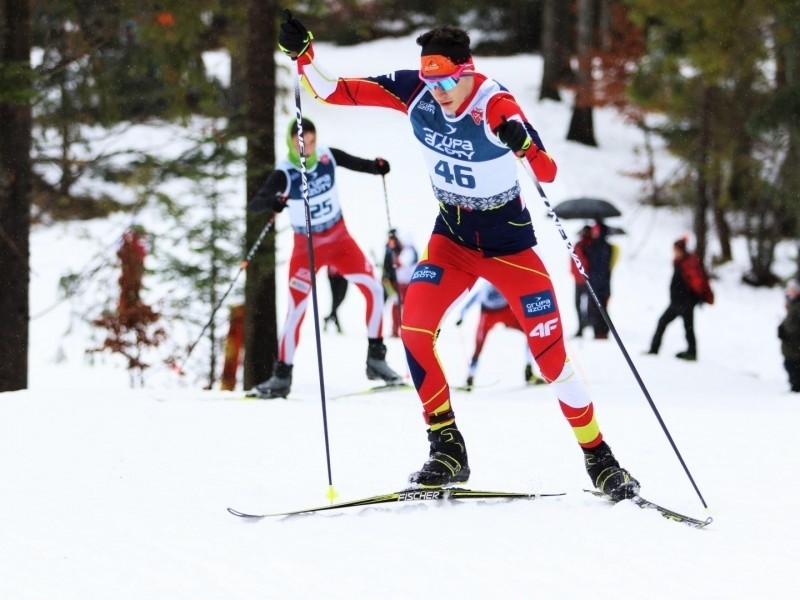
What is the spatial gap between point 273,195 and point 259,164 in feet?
6.38

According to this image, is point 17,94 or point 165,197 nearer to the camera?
point 17,94

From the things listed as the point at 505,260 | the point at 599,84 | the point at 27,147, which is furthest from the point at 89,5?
the point at 599,84

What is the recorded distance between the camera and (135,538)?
4109 millimetres

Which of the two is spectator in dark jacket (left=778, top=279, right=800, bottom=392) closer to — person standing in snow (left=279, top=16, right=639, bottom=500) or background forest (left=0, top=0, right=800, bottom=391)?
background forest (left=0, top=0, right=800, bottom=391)

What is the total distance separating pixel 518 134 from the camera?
13.9 feet

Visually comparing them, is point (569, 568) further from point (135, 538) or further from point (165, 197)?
point (165, 197)

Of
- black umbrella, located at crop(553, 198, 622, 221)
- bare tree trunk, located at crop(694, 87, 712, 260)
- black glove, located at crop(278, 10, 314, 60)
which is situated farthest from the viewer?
bare tree trunk, located at crop(694, 87, 712, 260)

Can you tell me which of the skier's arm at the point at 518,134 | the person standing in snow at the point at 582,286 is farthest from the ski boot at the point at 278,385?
the person standing in snow at the point at 582,286

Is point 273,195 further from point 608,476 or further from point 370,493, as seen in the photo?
point 608,476

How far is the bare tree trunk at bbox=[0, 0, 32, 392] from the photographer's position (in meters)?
8.87

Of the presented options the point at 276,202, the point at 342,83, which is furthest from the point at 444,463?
the point at 276,202

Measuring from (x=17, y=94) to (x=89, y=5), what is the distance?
3336mm

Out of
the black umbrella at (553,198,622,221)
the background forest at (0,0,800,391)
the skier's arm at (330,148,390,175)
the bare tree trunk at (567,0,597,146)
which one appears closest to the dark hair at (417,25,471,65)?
the skier's arm at (330,148,390,175)

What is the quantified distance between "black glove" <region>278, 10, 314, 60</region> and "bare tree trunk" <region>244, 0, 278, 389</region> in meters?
4.63
